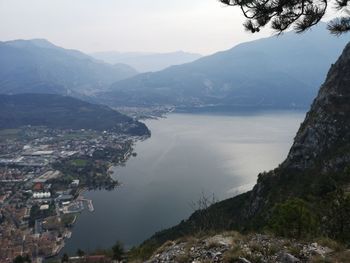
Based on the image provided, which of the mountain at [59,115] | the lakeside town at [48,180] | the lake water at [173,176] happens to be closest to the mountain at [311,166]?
the lake water at [173,176]

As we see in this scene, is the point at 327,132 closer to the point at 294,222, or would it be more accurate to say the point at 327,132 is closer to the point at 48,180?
the point at 294,222

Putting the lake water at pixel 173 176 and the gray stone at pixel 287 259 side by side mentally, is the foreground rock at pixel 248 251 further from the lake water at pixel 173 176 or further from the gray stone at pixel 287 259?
the lake water at pixel 173 176

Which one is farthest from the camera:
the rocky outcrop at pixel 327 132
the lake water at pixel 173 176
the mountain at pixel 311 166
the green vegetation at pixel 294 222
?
the lake water at pixel 173 176

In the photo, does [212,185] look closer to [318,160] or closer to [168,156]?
[168,156]

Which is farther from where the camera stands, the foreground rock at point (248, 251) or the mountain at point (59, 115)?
the mountain at point (59, 115)

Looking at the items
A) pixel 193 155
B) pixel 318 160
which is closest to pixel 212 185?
pixel 193 155

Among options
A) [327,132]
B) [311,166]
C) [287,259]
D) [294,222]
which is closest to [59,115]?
[327,132]
